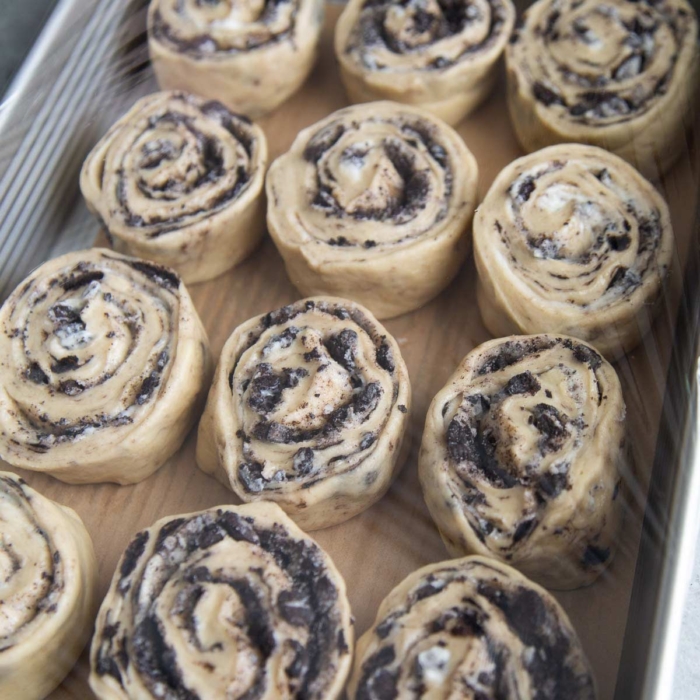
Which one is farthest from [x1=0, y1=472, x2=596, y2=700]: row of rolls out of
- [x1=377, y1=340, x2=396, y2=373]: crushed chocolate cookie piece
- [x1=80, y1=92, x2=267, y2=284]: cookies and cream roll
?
[x1=80, y1=92, x2=267, y2=284]: cookies and cream roll

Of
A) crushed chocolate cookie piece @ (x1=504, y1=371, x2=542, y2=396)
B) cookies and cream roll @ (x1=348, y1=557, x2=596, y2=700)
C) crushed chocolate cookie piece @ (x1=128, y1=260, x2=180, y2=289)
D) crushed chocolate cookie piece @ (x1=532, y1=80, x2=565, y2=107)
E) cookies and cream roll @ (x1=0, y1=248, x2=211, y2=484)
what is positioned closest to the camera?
cookies and cream roll @ (x1=348, y1=557, x2=596, y2=700)

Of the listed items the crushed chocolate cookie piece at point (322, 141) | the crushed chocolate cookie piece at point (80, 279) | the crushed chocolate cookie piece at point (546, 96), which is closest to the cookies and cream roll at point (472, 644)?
the crushed chocolate cookie piece at point (80, 279)

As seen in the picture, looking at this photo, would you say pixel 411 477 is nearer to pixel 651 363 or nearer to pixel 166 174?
pixel 651 363

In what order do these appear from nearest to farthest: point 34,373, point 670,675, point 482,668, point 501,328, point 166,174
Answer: point 670,675, point 482,668, point 34,373, point 501,328, point 166,174

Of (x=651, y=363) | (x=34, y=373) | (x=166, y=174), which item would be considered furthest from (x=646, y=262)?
(x=34, y=373)

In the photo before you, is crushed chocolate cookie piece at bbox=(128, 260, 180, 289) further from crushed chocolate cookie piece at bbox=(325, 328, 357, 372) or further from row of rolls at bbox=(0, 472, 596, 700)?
row of rolls at bbox=(0, 472, 596, 700)
